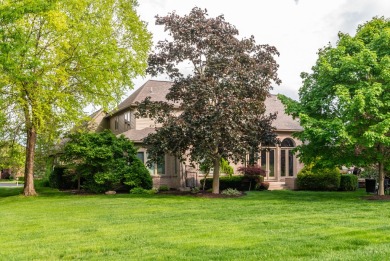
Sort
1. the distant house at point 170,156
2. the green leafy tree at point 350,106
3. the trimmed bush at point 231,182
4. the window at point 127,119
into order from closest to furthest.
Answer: the green leafy tree at point 350,106, the trimmed bush at point 231,182, the distant house at point 170,156, the window at point 127,119

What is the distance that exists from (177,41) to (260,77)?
4.55m

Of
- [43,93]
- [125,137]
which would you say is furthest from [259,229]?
[125,137]

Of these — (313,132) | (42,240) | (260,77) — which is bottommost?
(42,240)

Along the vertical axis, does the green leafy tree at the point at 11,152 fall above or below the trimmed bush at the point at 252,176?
above

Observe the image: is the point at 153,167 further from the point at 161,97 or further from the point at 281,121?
the point at 281,121

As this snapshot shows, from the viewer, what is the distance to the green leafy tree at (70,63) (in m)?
21.1

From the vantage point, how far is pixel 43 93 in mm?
21328

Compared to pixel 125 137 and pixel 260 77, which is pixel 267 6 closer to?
pixel 260 77

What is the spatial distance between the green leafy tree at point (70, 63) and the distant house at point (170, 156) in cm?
317

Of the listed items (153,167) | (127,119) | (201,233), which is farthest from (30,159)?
(201,233)

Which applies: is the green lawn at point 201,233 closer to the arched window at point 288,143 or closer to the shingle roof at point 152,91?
the shingle roof at point 152,91

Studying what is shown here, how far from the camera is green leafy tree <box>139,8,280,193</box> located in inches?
767

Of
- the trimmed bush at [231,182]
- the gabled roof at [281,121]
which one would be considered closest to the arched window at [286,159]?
the gabled roof at [281,121]

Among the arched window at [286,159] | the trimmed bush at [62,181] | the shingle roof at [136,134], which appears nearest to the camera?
the shingle roof at [136,134]
